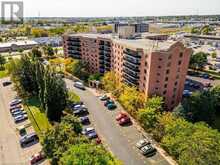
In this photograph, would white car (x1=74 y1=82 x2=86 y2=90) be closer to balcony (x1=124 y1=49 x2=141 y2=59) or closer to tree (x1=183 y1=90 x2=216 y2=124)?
balcony (x1=124 y1=49 x2=141 y2=59)

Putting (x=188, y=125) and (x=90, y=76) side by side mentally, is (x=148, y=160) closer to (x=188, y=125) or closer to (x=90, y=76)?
(x=188, y=125)

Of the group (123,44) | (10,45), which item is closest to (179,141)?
(123,44)

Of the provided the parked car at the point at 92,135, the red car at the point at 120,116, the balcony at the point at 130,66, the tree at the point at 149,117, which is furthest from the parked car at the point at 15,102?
the tree at the point at 149,117

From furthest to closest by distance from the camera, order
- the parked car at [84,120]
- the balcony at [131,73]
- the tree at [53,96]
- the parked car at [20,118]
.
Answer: the balcony at [131,73] < the parked car at [20,118] < the parked car at [84,120] < the tree at [53,96]

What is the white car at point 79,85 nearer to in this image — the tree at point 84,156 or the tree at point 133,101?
the tree at point 133,101

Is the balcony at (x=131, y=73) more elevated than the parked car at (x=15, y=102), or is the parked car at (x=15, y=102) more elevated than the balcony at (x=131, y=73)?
the balcony at (x=131, y=73)

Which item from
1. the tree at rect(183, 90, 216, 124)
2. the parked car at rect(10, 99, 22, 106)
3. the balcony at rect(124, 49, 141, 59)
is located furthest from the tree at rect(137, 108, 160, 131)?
the parked car at rect(10, 99, 22, 106)

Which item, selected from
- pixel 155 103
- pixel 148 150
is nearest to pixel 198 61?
pixel 155 103

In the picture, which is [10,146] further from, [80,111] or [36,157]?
[80,111]
